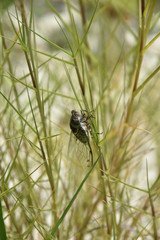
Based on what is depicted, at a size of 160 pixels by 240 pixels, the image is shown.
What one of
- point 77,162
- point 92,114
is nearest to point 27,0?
point 77,162

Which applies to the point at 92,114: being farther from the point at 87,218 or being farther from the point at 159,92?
the point at 159,92

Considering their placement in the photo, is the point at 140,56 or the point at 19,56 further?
the point at 19,56

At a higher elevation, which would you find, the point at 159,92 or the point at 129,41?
the point at 129,41

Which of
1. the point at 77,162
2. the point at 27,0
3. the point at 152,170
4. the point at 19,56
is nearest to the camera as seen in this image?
the point at 77,162

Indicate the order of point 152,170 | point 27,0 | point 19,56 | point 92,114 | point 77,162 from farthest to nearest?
point 27,0, point 19,56, point 152,170, point 77,162, point 92,114

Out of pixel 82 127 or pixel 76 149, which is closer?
pixel 82 127

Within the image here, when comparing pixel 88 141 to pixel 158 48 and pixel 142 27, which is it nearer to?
pixel 142 27

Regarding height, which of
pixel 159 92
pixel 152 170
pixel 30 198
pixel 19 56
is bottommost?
pixel 30 198
